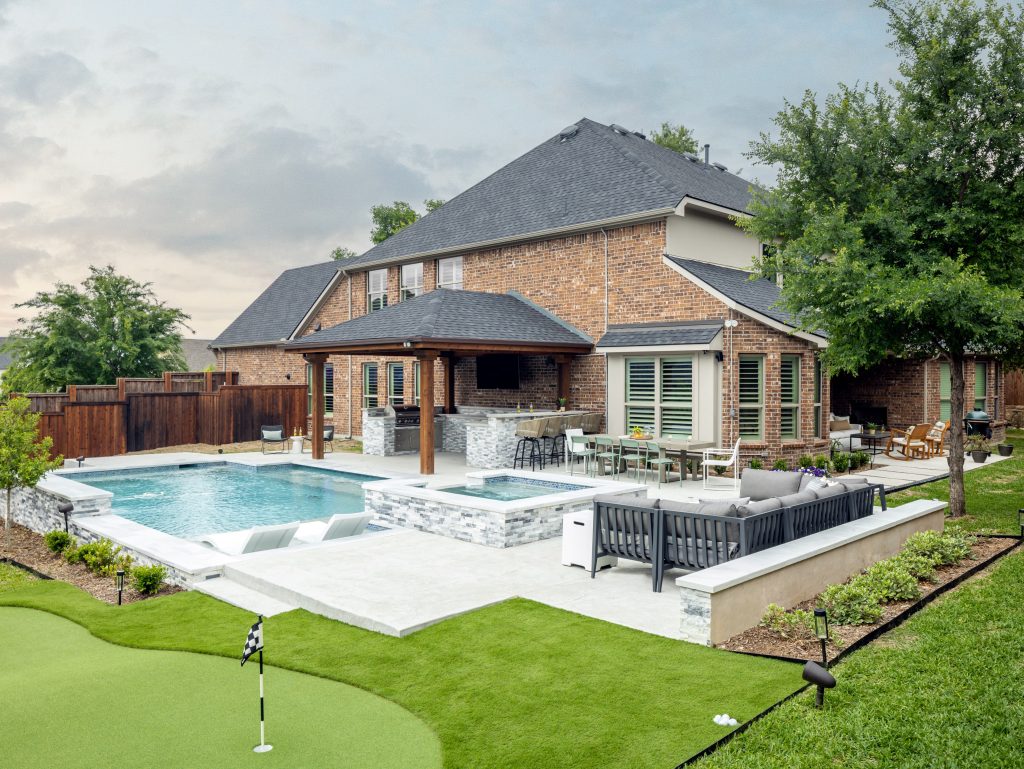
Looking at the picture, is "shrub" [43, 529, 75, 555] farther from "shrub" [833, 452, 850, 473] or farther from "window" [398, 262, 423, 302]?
"window" [398, 262, 423, 302]

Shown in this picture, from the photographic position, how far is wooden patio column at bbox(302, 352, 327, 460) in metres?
19.5

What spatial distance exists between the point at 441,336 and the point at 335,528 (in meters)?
6.49

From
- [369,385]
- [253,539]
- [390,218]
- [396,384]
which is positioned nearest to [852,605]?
[253,539]

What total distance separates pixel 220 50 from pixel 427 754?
62.2ft

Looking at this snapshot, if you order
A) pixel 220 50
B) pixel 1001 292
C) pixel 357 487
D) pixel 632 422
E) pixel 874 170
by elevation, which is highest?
pixel 220 50

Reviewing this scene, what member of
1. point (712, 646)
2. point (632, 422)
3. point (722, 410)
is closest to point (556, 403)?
point (632, 422)

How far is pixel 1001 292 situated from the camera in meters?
9.69

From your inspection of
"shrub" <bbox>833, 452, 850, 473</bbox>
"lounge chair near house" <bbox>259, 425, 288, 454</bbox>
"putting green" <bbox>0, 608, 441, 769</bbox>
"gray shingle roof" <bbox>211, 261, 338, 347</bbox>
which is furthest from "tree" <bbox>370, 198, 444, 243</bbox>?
"putting green" <bbox>0, 608, 441, 769</bbox>

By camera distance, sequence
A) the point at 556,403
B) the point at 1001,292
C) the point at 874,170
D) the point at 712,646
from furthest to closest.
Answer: the point at 556,403, the point at 874,170, the point at 1001,292, the point at 712,646

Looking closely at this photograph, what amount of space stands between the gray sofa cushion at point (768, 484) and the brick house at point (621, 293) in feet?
15.3

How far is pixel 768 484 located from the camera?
9867 mm

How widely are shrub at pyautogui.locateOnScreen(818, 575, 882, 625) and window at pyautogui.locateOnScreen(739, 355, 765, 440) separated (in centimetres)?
963

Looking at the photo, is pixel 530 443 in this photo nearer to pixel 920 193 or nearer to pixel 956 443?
pixel 956 443

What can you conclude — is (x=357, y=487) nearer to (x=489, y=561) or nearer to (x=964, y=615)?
(x=489, y=561)
